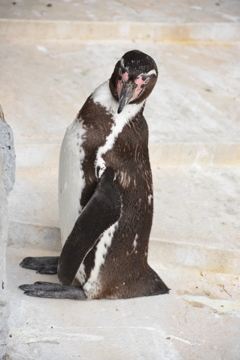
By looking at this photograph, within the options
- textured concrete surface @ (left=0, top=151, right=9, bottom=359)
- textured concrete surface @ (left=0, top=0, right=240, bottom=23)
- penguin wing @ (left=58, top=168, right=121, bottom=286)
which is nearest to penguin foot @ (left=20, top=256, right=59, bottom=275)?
penguin wing @ (left=58, top=168, right=121, bottom=286)

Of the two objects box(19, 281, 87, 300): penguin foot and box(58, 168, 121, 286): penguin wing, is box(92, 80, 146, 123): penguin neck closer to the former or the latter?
box(58, 168, 121, 286): penguin wing

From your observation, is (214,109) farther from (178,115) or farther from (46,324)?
(46,324)

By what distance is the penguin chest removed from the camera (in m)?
2.70

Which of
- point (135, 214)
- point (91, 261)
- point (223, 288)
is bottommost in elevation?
point (223, 288)

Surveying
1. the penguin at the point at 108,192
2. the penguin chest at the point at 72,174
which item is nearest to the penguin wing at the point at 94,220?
the penguin at the point at 108,192

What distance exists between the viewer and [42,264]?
304 cm

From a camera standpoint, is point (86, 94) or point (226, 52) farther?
point (226, 52)

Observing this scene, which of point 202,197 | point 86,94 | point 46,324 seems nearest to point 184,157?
point 202,197

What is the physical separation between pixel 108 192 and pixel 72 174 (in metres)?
0.18

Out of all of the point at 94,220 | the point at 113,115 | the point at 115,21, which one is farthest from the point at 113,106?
the point at 115,21

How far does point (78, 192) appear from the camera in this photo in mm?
2732

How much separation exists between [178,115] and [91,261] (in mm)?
1663

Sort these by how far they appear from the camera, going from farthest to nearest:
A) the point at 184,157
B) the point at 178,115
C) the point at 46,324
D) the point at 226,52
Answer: the point at 226,52, the point at 178,115, the point at 184,157, the point at 46,324

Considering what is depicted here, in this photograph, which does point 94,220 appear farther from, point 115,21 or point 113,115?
point 115,21
